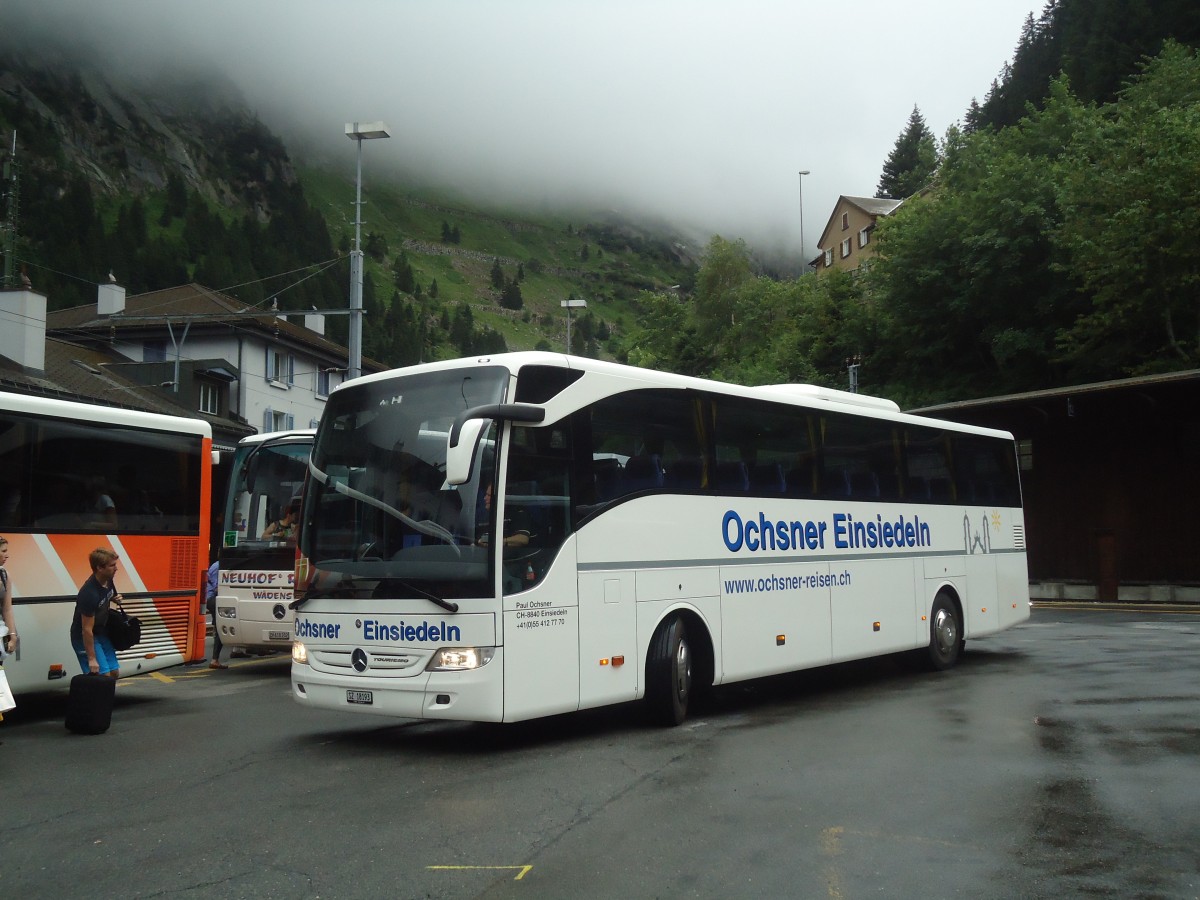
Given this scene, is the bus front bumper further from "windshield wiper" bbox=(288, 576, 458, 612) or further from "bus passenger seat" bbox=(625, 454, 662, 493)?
"bus passenger seat" bbox=(625, 454, 662, 493)

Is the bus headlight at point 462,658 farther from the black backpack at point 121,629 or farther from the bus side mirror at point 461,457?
the black backpack at point 121,629

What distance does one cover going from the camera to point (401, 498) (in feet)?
28.7

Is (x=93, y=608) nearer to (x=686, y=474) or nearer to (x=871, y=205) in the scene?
(x=686, y=474)

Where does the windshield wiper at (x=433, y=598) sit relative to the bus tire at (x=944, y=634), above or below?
above

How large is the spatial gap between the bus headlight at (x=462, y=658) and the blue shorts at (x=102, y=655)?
13.4ft

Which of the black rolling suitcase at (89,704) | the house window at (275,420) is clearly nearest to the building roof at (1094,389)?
the black rolling suitcase at (89,704)

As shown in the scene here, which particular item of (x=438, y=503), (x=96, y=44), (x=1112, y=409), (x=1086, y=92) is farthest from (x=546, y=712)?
(x=96, y=44)

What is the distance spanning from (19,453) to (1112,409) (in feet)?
86.4

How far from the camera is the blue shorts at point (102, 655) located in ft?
34.9

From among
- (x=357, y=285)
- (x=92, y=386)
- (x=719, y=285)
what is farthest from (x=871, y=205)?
(x=357, y=285)

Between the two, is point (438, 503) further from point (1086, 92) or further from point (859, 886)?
point (1086, 92)

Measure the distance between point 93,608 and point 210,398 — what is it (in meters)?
40.2

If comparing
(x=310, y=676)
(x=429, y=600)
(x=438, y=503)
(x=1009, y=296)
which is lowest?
(x=310, y=676)

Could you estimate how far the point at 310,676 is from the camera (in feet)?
30.0
